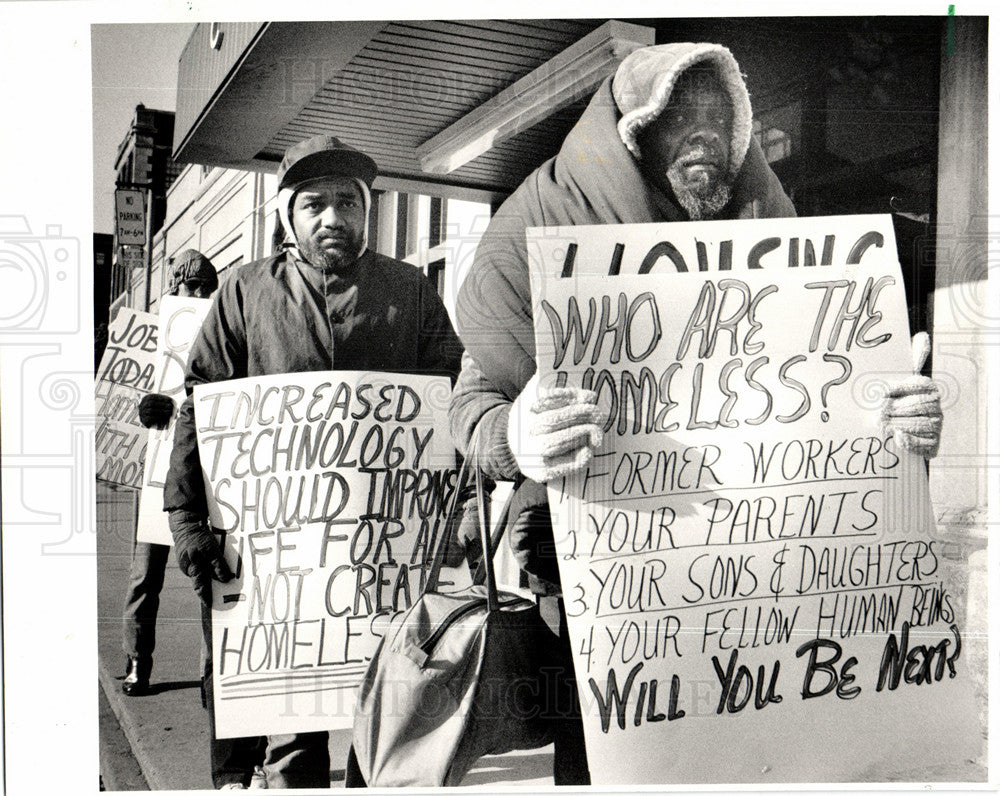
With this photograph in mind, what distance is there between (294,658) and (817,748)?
1.62 m

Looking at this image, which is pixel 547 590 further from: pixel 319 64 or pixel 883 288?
pixel 319 64

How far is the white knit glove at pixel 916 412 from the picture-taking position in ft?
10.7

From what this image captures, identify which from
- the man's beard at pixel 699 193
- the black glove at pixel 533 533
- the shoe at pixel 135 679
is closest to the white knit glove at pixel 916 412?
the man's beard at pixel 699 193

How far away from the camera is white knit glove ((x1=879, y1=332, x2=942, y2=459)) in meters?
3.26

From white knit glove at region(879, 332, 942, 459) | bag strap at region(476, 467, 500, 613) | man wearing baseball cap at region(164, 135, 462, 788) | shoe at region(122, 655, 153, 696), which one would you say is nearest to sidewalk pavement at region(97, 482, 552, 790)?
shoe at region(122, 655, 153, 696)

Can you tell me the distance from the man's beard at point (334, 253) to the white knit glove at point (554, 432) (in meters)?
0.69

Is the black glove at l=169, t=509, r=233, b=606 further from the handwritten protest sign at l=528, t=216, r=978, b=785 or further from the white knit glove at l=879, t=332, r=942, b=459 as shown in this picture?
the white knit glove at l=879, t=332, r=942, b=459

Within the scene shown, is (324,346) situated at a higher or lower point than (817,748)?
higher

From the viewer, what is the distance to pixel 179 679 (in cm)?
335

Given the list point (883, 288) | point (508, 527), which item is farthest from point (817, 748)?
point (883, 288)

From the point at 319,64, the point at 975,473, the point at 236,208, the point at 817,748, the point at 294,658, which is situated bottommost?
the point at 817,748

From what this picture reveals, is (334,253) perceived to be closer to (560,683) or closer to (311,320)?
(311,320)

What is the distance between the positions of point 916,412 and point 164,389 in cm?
231

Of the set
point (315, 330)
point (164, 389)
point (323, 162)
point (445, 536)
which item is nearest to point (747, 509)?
point (445, 536)
